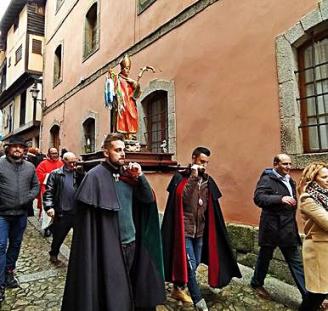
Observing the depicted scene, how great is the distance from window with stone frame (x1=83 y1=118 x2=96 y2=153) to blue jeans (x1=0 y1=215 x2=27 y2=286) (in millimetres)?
6649

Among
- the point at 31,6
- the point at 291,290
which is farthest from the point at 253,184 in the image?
the point at 31,6

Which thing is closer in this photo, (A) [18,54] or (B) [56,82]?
(B) [56,82]

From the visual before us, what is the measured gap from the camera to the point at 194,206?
12.0ft

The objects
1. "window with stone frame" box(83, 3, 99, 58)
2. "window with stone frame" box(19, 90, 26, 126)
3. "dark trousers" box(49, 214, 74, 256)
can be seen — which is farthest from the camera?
"window with stone frame" box(19, 90, 26, 126)

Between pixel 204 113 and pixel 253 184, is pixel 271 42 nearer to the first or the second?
pixel 204 113

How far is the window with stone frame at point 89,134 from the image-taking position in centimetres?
1050

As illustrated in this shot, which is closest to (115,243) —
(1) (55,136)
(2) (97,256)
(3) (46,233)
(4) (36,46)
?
(2) (97,256)

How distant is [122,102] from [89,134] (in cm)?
618

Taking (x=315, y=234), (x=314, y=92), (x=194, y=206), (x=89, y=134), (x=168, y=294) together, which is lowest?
(x=168, y=294)

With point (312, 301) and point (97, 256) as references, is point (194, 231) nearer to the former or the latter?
point (312, 301)

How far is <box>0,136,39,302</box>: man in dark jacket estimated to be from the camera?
3.59 m

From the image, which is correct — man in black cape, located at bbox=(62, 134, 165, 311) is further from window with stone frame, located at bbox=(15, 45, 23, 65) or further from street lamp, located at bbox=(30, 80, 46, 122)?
window with stone frame, located at bbox=(15, 45, 23, 65)

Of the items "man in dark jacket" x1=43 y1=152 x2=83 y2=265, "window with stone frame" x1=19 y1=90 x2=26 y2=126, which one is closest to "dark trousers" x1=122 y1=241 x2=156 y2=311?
"man in dark jacket" x1=43 y1=152 x2=83 y2=265

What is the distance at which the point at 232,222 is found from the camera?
5.30 m
